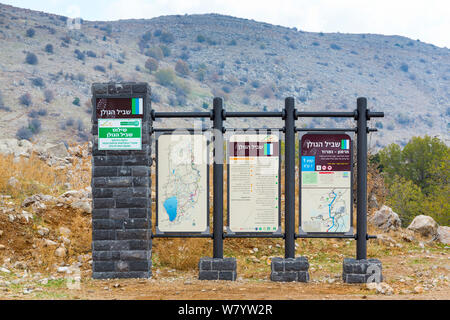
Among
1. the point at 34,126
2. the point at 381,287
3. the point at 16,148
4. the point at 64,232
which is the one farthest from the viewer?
the point at 34,126

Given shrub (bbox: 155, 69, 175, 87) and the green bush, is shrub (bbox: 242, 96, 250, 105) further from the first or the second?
the green bush

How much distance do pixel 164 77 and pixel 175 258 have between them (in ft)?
221

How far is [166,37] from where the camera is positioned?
99.4 m

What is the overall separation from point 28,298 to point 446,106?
93.2 meters

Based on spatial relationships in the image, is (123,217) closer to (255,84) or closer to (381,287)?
(381,287)

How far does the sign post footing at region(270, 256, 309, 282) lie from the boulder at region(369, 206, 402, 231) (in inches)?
261

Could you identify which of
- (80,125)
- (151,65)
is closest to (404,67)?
(151,65)

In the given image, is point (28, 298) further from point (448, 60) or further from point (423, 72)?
point (448, 60)

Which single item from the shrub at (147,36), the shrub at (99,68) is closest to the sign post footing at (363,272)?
the shrub at (99,68)

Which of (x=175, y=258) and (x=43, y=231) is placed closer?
(x=175, y=258)

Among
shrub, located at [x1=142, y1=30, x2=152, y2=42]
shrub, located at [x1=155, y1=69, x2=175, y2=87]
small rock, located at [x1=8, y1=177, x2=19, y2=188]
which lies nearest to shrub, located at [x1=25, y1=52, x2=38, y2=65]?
shrub, located at [x1=155, y1=69, x2=175, y2=87]

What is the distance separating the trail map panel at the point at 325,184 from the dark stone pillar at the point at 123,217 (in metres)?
3.00

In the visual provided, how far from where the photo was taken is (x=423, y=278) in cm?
1030

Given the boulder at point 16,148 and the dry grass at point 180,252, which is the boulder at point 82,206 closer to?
the dry grass at point 180,252
